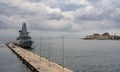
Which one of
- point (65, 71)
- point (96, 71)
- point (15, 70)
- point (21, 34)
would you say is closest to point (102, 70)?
point (96, 71)

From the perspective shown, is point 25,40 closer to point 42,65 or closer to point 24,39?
point 24,39

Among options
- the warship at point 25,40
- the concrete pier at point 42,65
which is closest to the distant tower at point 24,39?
the warship at point 25,40

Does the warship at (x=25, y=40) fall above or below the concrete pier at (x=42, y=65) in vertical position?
above

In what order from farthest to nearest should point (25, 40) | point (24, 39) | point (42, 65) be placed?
point (24, 39)
point (25, 40)
point (42, 65)

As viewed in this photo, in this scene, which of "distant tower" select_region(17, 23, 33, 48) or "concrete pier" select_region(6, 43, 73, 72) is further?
"distant tower" select_region(17, 23, 33, 48)

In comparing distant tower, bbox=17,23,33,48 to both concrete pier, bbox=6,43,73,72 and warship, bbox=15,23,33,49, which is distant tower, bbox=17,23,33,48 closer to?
warship, bbox=15,23,33,49

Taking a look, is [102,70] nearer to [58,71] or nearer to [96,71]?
[96,71]

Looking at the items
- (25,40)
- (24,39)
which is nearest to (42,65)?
(25,40)

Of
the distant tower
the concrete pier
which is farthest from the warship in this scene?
the concrete pier

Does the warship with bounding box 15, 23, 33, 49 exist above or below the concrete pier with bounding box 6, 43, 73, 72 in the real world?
above

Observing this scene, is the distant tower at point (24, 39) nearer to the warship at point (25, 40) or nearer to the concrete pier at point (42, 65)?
the warship at point (25, 40)

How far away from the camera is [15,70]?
5800cm

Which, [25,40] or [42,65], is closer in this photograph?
[42,65]

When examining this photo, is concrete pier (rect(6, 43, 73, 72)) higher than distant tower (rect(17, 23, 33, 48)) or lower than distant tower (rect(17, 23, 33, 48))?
lower
